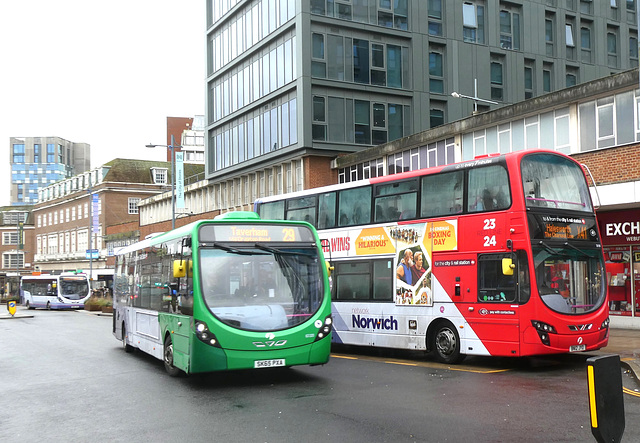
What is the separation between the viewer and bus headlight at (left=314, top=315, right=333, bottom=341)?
11589mm

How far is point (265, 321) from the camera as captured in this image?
11.3 metres

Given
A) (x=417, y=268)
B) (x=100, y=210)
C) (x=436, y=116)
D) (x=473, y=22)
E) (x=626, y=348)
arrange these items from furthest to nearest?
(x=100, y=210) → (x=473, y=22) → (x=436, y=116) → (x=626, y=348) → (x=417, y=268)

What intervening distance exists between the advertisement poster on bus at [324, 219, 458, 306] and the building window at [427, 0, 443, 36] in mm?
25868

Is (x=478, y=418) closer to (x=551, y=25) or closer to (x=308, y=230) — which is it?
(x=308, y=230)

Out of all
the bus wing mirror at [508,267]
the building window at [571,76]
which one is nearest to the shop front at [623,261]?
the bus wing mirror at [508,267]

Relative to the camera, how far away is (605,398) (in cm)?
488

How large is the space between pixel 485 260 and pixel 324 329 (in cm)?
349

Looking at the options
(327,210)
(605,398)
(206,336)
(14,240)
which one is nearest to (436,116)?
(327,210)

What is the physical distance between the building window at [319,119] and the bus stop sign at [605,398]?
31.7 m

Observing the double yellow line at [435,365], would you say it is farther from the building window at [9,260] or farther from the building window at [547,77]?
the building window at [9,260]

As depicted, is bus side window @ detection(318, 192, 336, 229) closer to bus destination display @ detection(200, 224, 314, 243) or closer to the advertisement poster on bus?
the advertisement poster on bus

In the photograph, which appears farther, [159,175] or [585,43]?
[159,175]

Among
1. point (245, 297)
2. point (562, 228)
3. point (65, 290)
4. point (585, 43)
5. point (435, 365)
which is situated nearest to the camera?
point (245, 297)

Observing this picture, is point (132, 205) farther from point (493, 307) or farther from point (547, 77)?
point (493, 307)
